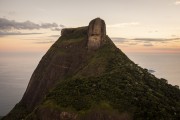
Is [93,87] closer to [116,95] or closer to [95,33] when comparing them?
[116,95]

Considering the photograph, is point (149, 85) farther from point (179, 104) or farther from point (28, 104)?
point (28, 104)

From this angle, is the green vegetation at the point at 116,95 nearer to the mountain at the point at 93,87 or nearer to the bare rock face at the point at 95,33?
the mountain at the point at 93,87

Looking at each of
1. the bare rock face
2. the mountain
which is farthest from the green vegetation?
the bare rock face

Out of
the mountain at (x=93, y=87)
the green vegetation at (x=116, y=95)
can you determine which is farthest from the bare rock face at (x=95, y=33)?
the green vegetation at (x=116, y=95)

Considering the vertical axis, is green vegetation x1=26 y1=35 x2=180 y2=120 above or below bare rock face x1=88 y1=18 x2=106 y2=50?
below

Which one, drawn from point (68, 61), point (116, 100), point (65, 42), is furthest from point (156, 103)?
point (65, 42)

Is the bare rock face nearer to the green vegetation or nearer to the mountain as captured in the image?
the mountain

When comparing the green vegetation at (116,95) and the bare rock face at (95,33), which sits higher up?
the bare rock face at (95,33)
